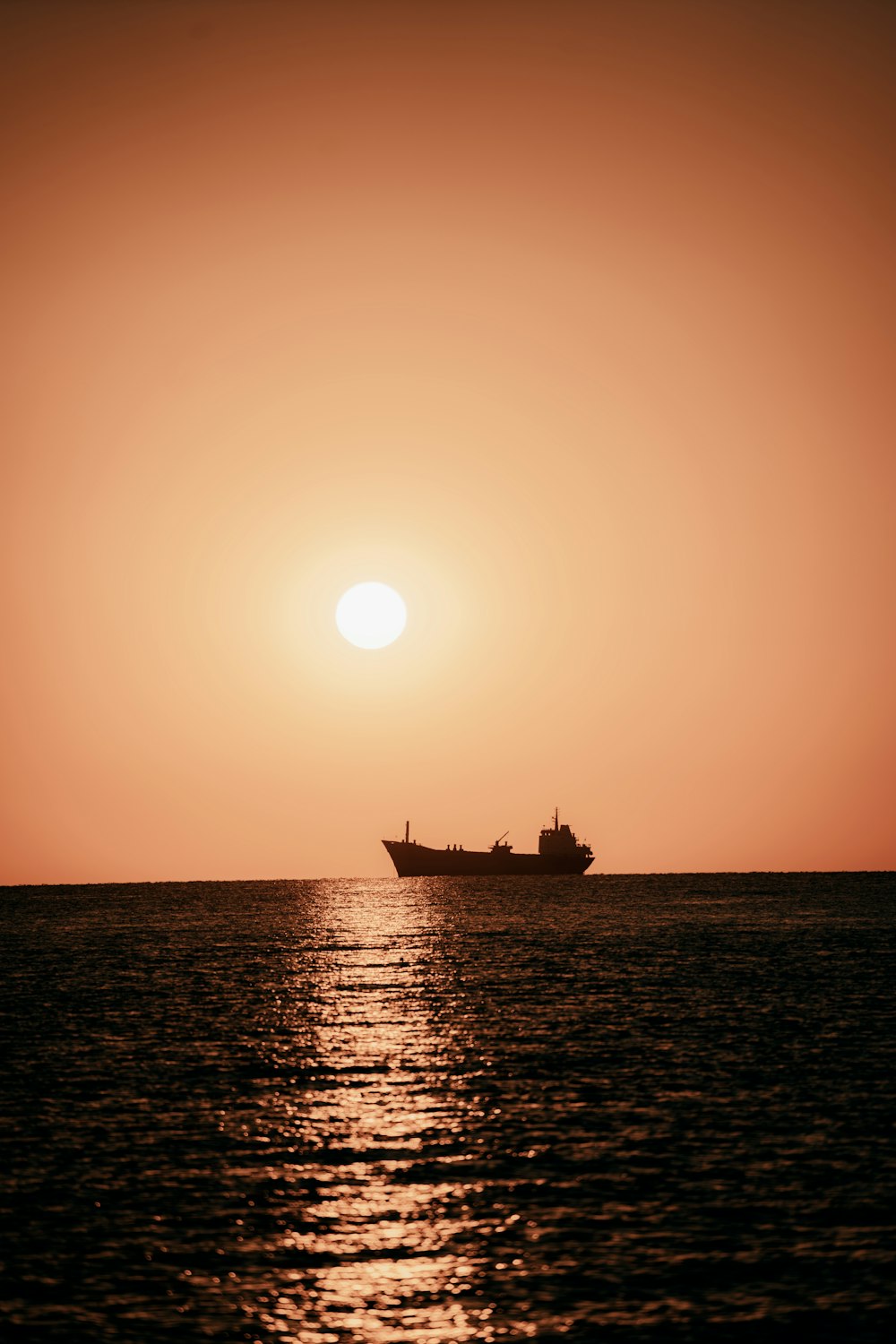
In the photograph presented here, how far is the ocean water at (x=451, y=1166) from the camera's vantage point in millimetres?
20141

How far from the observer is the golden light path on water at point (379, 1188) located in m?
19.7

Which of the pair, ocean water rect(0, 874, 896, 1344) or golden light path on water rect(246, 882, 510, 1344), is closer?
golden light path on water rect(246, 882, 510, 1344)

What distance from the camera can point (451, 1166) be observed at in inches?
1172

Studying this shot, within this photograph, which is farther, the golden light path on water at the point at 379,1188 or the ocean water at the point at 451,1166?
Answer: the ocean water at the point at 451,1166

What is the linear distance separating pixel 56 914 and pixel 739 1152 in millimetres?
184664

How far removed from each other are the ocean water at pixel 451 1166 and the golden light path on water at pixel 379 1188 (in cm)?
9

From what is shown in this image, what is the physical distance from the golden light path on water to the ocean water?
9 centimetres

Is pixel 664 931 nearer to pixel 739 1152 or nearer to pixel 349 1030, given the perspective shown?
pixel 349 1030

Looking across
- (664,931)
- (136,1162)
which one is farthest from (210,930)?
(136,1162)

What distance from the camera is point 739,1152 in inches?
1205

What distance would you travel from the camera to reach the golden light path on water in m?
19.7

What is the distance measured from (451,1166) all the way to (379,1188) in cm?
268

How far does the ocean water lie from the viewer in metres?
20.1

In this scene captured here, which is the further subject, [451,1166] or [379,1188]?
[451,1166]
